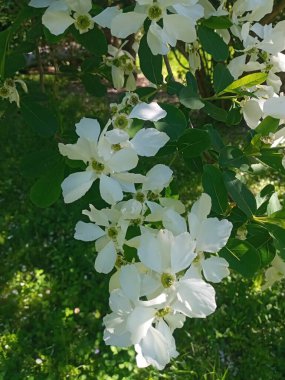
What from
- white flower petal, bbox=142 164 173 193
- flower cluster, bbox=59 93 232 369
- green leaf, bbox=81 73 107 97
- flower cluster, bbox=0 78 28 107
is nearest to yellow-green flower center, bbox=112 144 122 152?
flower cluster, bbox=59 93 232 369

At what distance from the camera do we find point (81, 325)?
2525 mm

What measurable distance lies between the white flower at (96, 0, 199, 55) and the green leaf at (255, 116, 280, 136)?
0.67ft

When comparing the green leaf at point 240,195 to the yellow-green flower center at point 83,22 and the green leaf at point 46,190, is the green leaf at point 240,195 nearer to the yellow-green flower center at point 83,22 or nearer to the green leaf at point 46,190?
the green leaf at point 46,190

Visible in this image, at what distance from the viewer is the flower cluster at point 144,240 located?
814mm

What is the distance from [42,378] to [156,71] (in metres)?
1.53

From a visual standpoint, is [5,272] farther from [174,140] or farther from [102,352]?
[174,140]

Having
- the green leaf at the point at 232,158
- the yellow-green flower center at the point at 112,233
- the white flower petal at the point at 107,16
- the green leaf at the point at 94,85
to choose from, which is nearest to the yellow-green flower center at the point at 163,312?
the yellow-green flower center at the point at 112,233

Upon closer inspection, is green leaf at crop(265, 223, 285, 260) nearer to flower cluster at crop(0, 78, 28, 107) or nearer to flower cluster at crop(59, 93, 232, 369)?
flower cluster at crop(59, 93, 232, 369)

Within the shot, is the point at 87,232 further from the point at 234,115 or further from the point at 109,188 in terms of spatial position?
the point at 234,115

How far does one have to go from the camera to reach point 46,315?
8.47 feet

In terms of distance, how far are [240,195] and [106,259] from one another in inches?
11.3

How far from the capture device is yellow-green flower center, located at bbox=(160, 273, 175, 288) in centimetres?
83

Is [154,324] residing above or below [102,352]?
above

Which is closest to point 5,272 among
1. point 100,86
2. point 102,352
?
point 102,352
